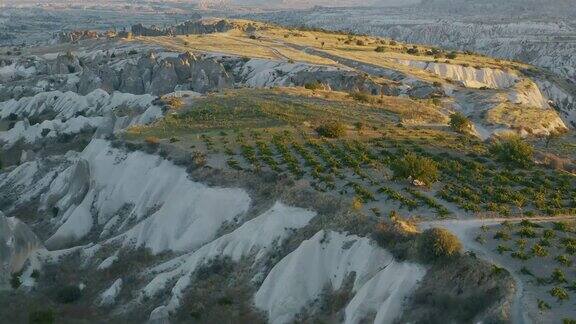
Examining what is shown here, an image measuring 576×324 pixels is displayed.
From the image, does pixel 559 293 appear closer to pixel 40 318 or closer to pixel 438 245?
pixel 438 245

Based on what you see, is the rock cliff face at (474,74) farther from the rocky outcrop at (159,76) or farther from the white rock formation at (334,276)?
the white rock formation at (334,276)

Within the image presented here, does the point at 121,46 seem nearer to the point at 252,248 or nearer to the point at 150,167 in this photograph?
the point at 150,167

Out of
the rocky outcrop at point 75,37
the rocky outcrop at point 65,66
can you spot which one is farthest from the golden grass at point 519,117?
the rocky outcrop at point 75,37

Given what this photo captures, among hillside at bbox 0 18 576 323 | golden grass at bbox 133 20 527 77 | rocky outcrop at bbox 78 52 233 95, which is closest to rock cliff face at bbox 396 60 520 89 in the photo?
golden grass at bbox 133 20 527 77

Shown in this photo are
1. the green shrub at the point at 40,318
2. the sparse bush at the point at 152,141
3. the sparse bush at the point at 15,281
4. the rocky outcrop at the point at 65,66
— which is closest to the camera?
the green shrub at the point at 40,318

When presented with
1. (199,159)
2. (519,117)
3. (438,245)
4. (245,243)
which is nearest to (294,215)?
(245,243)

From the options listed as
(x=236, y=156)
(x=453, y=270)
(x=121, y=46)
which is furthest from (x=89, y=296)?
(x=121, y=46)
